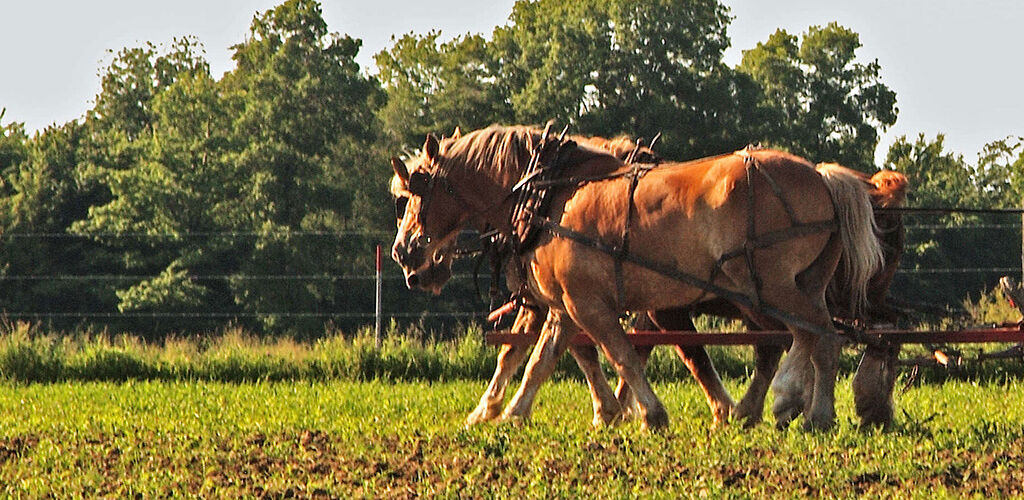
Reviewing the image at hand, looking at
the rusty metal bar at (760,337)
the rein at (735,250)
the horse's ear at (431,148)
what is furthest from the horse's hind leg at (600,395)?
the horse's ear at (431,148)

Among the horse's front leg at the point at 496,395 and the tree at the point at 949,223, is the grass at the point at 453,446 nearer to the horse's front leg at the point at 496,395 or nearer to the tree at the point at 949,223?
the horse's front leg at the point at 496,395

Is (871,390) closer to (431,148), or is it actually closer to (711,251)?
(711,251)

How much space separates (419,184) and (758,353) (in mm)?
2261

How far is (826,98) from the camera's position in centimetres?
5250

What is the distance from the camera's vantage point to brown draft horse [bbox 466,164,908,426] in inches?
375

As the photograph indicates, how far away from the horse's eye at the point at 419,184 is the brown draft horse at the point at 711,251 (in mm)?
235

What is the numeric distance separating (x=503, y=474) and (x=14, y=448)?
9.94 feet

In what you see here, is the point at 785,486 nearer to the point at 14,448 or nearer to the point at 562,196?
the point at 562,196

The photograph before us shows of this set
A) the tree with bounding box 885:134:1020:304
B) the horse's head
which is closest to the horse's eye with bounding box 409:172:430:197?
the horse's head

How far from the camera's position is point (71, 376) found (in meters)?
15.5

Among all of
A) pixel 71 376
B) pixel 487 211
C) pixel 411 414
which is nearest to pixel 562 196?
pixel 487 211

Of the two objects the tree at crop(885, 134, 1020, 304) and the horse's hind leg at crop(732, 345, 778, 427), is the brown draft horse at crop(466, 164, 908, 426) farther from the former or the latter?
the tree at crop(885, 134, 1020, 304)

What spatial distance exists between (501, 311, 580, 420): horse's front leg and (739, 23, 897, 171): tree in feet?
126

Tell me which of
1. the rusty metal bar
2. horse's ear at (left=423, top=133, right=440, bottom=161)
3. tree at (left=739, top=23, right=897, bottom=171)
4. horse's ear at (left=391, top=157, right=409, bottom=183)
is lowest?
the rusty metal bar
